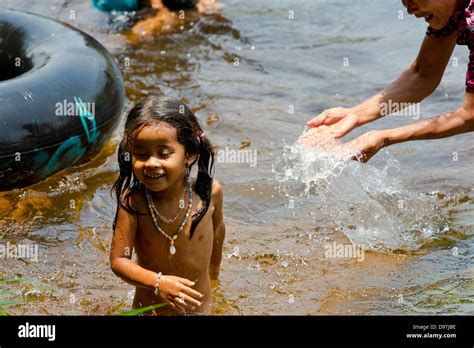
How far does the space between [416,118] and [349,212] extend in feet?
7.60

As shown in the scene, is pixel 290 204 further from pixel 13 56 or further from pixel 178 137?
pixel 13 56

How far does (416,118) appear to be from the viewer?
838 cm

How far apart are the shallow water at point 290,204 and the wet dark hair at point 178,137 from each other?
776 millimetres

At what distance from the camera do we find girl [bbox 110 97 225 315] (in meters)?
4.09

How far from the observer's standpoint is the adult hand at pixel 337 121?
17.3 feet

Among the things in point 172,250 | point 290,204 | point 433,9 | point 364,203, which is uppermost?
point 433,9

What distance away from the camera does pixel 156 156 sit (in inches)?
162

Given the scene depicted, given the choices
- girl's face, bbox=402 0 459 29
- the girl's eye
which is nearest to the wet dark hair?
the girl's eye

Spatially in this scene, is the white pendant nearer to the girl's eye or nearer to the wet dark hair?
the wet dark hair

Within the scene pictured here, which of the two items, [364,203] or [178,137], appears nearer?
[178,137]

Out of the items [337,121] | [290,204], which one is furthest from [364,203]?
→ [337,121]

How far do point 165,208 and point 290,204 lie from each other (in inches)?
93.8
